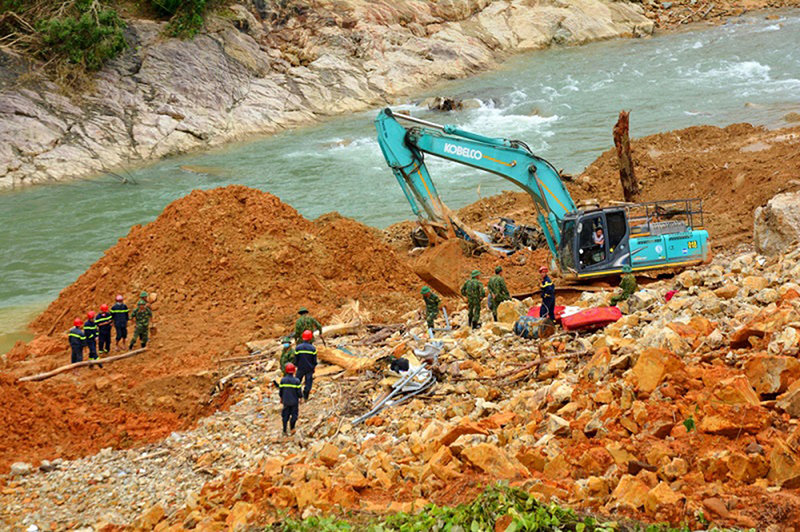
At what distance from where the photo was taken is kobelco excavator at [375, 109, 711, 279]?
16156mm

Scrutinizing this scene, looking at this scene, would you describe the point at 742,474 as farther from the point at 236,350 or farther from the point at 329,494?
the point at 236,350

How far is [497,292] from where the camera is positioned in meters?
14.7

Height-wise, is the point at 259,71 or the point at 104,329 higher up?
the point at 259,71

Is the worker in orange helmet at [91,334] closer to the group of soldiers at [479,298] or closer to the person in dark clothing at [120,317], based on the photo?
the person in dark clothing at [120,317]

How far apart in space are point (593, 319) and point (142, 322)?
8.45 meters

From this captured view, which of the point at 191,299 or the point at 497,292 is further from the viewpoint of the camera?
the point at 191,299

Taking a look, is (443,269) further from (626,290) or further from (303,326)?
(626,290)

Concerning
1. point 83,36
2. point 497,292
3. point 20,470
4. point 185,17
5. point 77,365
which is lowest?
point 20,470

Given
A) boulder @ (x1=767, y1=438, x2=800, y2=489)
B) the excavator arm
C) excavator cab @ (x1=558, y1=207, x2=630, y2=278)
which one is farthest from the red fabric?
boulder @ (x1=767, y1=438, x2=800, y2=489)

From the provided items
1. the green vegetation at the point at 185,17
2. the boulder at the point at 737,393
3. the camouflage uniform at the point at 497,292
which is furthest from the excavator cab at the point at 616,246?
the green vegetation at the point at 185,17

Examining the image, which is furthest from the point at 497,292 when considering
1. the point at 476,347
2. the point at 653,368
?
the point at 653,368

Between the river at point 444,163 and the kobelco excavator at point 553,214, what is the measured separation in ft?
25.3

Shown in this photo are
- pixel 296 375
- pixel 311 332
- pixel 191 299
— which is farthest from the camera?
pixel 191 299

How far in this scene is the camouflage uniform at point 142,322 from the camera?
15.6 m
